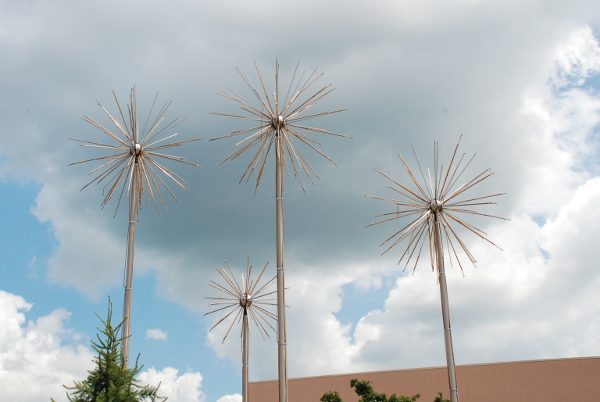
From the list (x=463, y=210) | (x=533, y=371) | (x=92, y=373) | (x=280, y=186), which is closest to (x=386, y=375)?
(x=533, y=371)

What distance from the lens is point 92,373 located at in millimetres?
14133

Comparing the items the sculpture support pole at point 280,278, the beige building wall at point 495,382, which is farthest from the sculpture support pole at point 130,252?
the beige building wall at point 495,382

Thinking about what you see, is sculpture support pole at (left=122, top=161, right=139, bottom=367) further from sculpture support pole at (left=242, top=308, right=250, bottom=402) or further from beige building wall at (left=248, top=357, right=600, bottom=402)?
beige building wall at (left=248, top=357, right=600, bottom=402)

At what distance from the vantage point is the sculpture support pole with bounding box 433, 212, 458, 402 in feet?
68.3

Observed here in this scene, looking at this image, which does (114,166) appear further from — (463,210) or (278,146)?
(463,210)

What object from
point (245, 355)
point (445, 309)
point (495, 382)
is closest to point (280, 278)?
point (445, 309)

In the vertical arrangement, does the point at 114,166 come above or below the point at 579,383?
above

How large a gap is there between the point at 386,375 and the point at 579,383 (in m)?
11.4

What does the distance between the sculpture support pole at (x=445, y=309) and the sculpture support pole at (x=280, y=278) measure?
5.67 m

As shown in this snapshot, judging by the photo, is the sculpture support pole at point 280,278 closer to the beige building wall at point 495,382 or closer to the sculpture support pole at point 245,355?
the sculpture support pole at point 245,355

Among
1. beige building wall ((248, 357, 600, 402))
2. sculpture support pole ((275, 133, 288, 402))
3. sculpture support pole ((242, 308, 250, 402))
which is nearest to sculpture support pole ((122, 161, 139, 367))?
sculpture support pole ((275, 133, 288, 402))

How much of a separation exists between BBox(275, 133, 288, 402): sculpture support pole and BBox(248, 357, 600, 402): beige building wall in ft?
74.8

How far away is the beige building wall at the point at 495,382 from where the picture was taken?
37281 mm

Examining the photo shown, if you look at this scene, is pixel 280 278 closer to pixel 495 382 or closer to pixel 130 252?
pixel 130 252
